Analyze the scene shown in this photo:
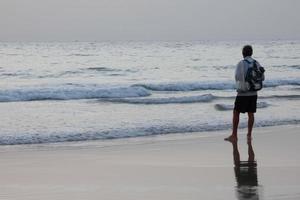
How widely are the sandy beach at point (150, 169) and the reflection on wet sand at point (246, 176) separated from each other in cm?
1

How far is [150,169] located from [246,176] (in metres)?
1.23

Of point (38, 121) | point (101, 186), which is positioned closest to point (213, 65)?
point (38, 121)

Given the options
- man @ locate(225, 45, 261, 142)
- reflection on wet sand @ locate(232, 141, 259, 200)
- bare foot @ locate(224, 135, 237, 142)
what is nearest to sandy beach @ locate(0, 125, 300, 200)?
reflection on wet sand @ locate(232, 141, 259, 200)

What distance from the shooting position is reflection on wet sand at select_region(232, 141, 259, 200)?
247 inches

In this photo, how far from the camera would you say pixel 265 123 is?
13289 mm

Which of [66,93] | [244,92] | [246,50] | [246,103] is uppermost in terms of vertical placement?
[66,93]

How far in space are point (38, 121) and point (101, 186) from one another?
7172mm

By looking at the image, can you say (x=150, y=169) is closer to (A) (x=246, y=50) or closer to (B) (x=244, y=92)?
(B) (x=244, y=92)

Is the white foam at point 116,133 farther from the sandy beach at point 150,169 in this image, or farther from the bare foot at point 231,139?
the bare foot at point 231,139

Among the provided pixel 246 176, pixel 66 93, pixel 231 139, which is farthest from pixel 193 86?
pixel 246 176

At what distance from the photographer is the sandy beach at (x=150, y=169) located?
21.0 feet

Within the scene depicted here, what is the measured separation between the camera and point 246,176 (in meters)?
7.28

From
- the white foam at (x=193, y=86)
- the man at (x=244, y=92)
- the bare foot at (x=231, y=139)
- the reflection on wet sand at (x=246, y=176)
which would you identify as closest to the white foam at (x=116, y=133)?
the bare foot at (x=231, y=139)

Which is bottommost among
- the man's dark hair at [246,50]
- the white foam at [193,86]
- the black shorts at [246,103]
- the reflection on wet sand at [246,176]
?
the reflection on wet sand at [246,176]
